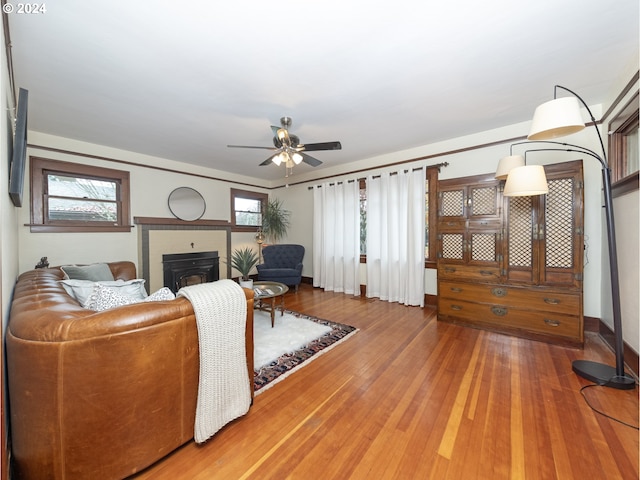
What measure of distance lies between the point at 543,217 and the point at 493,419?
2.20 metres

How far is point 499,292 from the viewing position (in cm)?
288

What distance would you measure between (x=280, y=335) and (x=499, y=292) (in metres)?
2.57

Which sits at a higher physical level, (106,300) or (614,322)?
(106,300)

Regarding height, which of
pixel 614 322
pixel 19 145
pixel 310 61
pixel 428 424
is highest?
pixel 310 61

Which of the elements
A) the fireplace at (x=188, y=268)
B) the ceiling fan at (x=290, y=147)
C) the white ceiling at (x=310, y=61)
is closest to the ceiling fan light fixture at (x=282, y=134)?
the ceiling fan at (x=290, y=147)

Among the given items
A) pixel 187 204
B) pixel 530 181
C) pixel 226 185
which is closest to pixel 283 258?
pixel 226 185

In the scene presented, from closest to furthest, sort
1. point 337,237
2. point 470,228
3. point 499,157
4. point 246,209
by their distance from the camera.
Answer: point 470,228
point 499,157
point 337,237
point 246,209

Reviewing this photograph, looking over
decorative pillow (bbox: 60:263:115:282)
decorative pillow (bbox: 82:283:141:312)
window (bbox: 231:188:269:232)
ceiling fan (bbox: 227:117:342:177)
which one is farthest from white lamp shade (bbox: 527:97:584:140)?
window (bbox: 231:188:269:232)

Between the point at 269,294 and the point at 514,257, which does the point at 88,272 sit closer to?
the point at 269,294

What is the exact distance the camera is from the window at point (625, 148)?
2.15m

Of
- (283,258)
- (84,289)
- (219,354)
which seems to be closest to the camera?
(219,354)

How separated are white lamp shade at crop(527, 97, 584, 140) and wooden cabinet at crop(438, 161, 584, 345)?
1.28 m

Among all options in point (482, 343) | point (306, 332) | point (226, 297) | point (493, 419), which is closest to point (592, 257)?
point (482, 343)

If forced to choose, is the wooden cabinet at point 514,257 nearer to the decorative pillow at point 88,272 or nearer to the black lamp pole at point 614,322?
the black lamp pole at point 614,322
